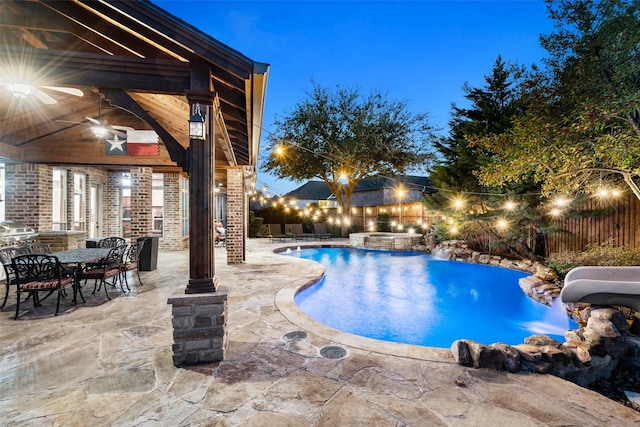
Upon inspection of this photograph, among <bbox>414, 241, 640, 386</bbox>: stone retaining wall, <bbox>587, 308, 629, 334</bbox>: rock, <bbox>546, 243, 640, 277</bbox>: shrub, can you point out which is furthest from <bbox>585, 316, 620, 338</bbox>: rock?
<bbox>546, 243, 640, 277</bbox>: shrub

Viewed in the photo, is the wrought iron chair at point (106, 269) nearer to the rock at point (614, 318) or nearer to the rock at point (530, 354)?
the rock at point (530, 354)

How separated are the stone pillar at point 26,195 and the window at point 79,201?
5.51ft

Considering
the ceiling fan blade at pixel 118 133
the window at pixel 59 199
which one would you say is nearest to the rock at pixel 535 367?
the ceiling fan blade at pixel 118 133

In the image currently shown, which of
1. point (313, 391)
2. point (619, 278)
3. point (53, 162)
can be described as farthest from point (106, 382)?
point (619, 278)

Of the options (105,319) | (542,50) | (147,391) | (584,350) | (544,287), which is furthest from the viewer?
(544,287)

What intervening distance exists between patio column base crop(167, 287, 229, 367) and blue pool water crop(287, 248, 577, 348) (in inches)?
106

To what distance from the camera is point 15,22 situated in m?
2.87

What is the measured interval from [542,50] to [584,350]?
5.94 m

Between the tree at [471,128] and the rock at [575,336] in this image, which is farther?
the tree at [471,128]

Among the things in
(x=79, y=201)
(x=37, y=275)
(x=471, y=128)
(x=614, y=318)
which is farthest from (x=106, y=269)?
(x=471, y=128)

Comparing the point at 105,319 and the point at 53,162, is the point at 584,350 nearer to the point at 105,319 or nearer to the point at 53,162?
the point at 105,319

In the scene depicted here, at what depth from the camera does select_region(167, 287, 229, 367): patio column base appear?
262 cm

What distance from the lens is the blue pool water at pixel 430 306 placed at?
4934 millimetres

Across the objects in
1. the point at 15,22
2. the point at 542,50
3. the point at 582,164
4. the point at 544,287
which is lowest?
the point at 544,287
